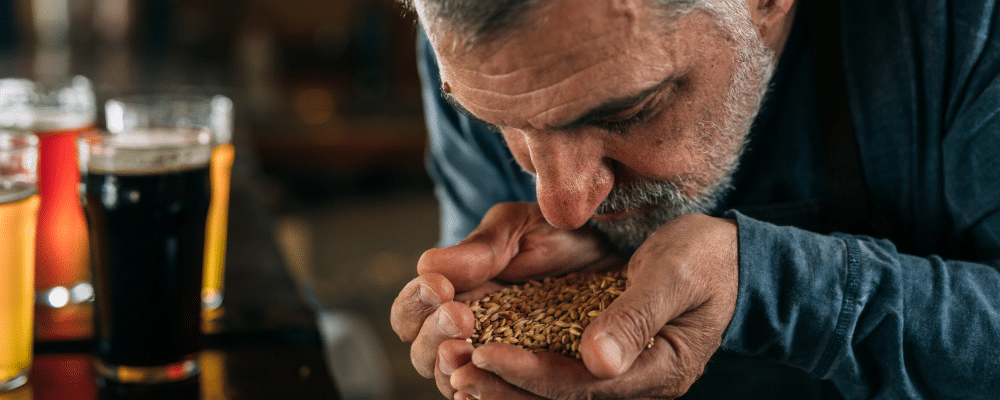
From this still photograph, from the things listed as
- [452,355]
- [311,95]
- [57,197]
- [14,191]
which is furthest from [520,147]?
[311,95]

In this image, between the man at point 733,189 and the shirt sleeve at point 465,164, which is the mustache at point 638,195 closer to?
the man at point 733,189

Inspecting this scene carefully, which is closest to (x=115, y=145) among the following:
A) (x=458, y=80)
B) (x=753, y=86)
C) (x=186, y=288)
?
(x=186, y=288)

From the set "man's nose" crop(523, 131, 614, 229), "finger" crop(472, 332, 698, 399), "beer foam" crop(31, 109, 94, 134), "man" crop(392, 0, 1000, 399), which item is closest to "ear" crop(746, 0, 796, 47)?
"man" crop(392, 0, 1000, 399)

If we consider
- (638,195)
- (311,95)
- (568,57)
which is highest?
(568,57)

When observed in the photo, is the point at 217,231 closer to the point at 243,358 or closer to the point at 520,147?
the point at 243,358

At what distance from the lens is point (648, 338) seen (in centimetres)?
84

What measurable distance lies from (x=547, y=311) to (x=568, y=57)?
1.17 feet

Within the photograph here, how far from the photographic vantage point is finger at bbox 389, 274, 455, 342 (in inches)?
38.6

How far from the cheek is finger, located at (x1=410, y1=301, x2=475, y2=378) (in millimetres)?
275

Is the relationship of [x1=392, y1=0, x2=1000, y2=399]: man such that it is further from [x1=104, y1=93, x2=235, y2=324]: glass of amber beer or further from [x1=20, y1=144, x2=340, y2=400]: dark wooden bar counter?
[x1=104, y1=93, x2=235, y2=324]: glass of amber beer

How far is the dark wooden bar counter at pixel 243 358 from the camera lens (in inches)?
40.5

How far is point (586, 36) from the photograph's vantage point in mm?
885

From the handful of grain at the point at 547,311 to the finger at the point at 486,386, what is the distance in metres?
0.09

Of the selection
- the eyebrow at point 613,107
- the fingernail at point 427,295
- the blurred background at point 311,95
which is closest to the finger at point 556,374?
the fingernail at point 427,295
